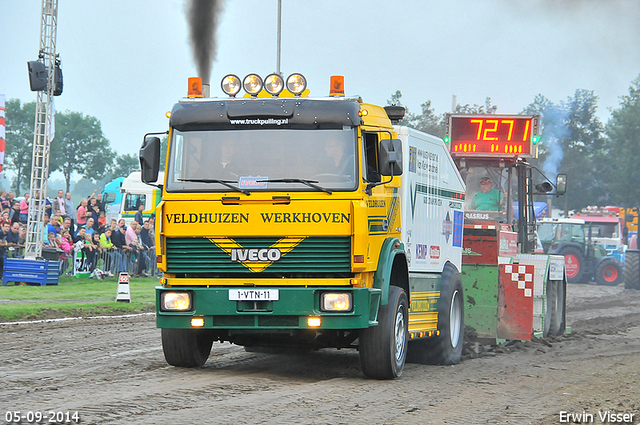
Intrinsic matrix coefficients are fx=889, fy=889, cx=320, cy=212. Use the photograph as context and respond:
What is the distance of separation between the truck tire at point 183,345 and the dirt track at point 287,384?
226 millimetres

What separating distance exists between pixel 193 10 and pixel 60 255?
800 cm

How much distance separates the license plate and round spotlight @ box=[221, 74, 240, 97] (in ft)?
7.46

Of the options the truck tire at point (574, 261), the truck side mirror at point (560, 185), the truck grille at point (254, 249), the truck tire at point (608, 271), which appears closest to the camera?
the truck grille at point (254, 249)

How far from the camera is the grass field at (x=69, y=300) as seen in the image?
626 inches

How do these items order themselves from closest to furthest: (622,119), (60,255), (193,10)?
(193,10) → (60,255) → (622,119)

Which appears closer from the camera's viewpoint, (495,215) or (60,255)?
(495,215)

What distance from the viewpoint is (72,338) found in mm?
12766

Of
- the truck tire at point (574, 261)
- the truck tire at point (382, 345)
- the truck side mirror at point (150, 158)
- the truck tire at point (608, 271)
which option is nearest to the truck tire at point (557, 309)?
the truck tire at point (382, 345)

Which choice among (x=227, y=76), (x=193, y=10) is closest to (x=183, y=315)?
(x=227, y=76)

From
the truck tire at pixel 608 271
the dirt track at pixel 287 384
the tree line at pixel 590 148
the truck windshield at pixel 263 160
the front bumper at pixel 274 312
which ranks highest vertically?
the tree line at pixel 590 148

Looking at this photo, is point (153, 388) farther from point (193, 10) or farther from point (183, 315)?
point (193, 10)

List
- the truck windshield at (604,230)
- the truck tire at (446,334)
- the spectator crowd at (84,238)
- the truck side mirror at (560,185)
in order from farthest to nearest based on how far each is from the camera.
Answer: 1. the truck windshield at (604,230)
2. the spectator crowd at (84,238)
3. the truck side mirror at (560,185)
4. the truck tire at (446,334)

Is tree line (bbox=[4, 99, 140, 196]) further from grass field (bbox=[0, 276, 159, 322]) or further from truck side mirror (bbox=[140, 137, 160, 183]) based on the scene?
truck side mirror (bbox=[140, 137, 160, 183])

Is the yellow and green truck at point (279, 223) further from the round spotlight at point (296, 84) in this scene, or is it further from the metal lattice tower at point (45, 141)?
the metal lattice tower at point (45, 141)
